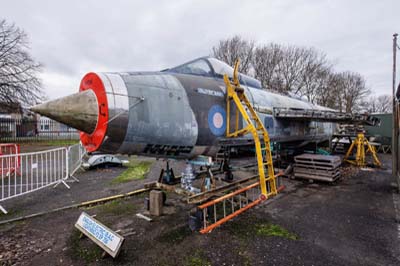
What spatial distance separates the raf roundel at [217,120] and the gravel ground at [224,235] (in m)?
1.97

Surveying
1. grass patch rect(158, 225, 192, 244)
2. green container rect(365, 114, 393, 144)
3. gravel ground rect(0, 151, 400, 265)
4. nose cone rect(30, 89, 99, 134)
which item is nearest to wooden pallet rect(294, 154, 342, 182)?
gravel ground rect(0, 151, 400, 265)

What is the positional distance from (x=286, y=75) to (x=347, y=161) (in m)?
18.9

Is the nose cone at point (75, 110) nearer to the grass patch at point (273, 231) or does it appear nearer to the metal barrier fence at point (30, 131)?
the grass patch at point (273, 231)

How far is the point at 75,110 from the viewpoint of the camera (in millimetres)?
2840

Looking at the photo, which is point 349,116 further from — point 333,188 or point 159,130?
point 159,130

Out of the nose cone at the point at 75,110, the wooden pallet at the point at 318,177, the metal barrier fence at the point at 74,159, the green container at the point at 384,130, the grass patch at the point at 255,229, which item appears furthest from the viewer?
the green container at the point at 384,130

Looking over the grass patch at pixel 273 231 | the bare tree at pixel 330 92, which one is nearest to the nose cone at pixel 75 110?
the grass patch at pixel 273 231

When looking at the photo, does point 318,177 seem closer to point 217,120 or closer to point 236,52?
point 217,120

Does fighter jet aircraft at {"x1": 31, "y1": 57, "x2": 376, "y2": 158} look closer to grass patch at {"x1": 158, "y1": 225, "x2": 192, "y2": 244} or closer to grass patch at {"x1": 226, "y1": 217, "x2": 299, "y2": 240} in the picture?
grass patch at {"x1": 158, "y1": 225, "x2": 192, "y2": 244}

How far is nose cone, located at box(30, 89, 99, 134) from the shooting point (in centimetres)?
283

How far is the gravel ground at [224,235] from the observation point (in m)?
3.28

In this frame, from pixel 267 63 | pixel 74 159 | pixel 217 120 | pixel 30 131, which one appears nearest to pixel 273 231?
pixel 217 120

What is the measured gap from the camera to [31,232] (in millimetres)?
4094

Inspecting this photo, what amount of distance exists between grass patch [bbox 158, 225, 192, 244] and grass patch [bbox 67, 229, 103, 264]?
41.0 inches
